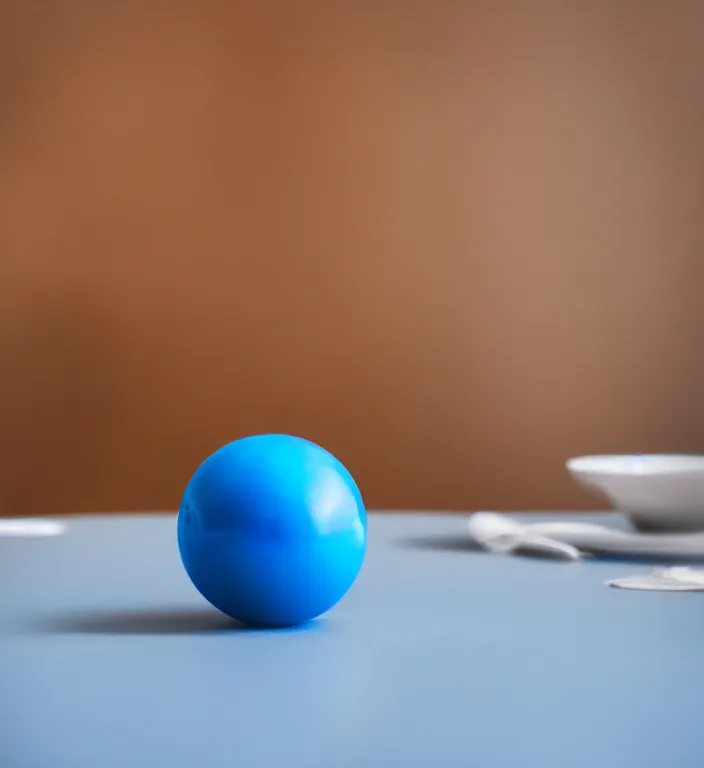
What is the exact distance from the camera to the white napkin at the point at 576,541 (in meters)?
0.88

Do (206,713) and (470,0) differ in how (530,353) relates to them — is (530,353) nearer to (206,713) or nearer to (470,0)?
(470,0)

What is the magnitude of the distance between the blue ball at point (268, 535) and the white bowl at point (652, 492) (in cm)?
38

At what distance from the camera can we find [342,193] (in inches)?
126

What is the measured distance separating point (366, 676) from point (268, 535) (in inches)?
4.8

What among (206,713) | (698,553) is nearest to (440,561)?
(698,553)

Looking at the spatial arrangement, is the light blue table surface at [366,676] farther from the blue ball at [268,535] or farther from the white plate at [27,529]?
the white plate at [27,529]

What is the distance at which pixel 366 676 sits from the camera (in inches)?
19.7

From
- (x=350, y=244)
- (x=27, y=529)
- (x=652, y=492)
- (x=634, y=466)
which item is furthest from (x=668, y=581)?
(x=350, y=244)

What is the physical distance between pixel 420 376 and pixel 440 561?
89.1 inches

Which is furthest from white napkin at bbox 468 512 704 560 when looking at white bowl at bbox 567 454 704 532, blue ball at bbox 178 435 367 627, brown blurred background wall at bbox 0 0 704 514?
brown blurred background wall at bbox 0 0 704 514

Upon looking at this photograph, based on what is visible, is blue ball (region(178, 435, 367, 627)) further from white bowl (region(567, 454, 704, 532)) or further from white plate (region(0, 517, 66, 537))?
white plate (region(0, 517, 66, 537))

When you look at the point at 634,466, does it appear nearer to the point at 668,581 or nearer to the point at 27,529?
the point at 668,581

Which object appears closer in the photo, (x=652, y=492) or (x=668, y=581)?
(x=668, y=581)

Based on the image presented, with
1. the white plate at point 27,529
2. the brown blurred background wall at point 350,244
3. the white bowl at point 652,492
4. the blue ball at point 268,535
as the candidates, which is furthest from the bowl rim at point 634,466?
the brown blurred background wall at point 350,244
